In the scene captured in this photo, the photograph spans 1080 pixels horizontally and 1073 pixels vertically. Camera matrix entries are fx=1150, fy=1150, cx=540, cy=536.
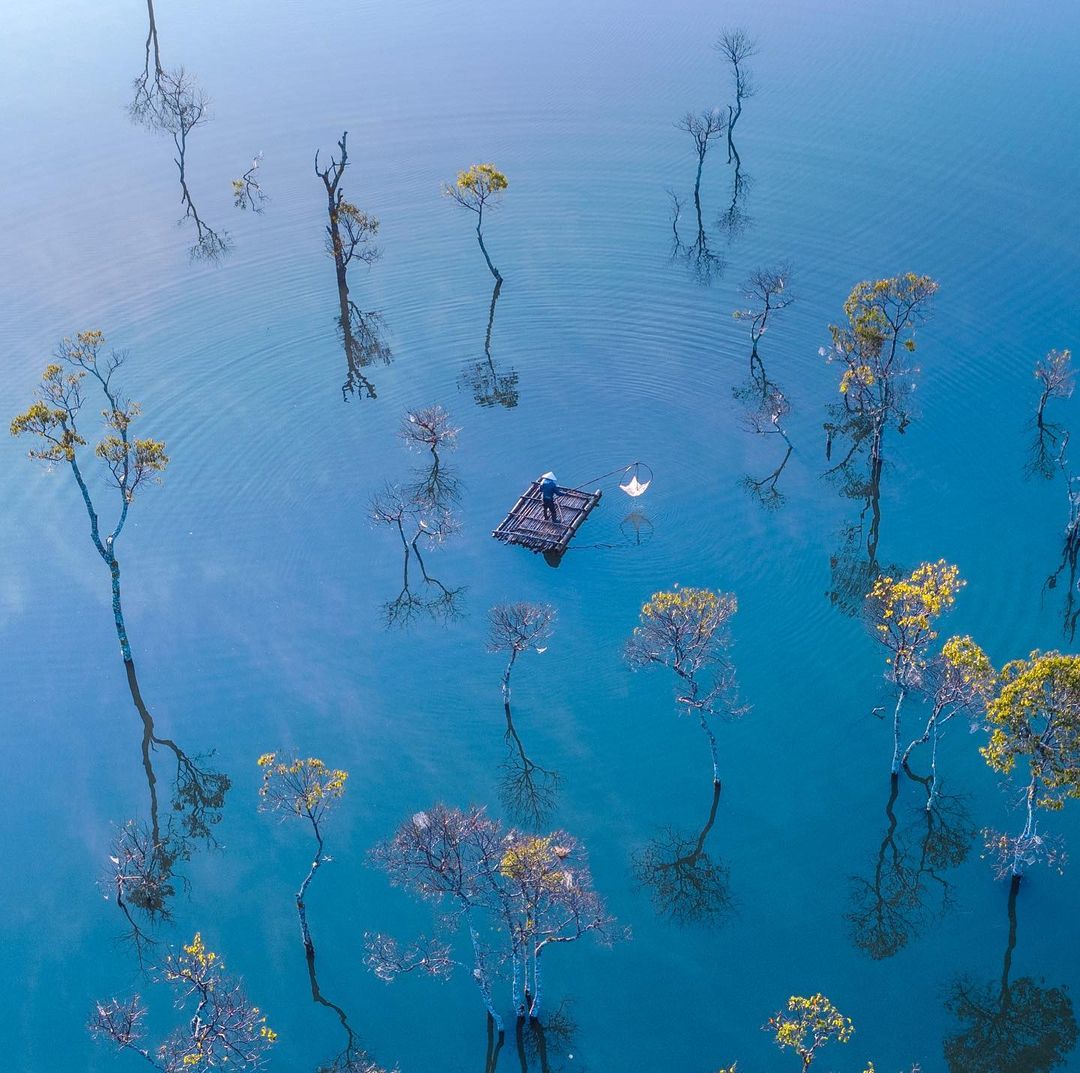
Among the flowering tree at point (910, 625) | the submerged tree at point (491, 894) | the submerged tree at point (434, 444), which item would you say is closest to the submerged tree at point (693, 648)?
the flowering tree at point (910, 625)

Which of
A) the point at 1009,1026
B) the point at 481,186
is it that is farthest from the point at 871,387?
the point at 1009,1026

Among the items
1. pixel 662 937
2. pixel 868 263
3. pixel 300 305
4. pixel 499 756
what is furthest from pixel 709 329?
pixel 662 937

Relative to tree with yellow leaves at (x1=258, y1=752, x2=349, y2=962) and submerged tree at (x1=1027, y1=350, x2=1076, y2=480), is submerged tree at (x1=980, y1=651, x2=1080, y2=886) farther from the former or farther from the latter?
submerged tree at (x1=1027, y1=350, x2=1076, y2=480)

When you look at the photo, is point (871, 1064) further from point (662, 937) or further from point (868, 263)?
point (868, 263)

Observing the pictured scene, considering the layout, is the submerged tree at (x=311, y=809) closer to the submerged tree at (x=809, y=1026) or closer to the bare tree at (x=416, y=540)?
the bare tree at (x=416, y=540)

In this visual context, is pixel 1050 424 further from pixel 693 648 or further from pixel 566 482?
pixel 693 648

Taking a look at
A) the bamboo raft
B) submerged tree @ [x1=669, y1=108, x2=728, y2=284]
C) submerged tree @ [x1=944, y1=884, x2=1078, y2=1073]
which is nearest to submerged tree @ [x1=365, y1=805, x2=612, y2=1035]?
submerged tree @ [x1=944, y1=884, x2=1078, y2=1073]
